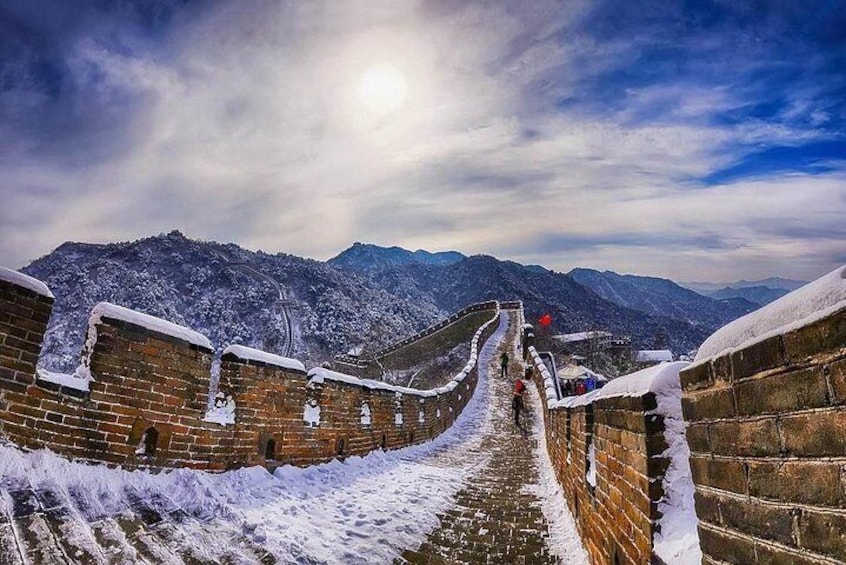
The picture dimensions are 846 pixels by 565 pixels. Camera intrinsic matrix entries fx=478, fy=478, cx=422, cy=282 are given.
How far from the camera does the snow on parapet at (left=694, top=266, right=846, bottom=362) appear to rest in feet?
3.31

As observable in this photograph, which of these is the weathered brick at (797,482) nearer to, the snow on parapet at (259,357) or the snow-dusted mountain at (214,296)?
the snow on parapet at (259,357)

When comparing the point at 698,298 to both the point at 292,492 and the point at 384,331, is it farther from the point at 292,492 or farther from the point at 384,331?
the point at 292,492

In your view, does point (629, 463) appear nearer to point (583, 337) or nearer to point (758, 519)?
point (758, 519)

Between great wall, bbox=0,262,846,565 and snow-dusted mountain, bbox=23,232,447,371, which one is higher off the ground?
snow-dusted mountain, bbox=23,232,447,371

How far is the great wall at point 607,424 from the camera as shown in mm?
1047

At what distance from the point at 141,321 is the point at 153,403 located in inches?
26.8

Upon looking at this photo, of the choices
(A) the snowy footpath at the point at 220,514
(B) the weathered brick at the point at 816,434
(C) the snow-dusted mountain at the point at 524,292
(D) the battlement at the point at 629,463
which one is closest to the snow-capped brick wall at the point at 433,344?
(A) the snowy footpath at the point at 220,514

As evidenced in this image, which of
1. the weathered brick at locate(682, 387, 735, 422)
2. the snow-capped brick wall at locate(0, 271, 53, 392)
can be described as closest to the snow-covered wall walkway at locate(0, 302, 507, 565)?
the snow-capped brick wall at locate(0, 271, 53, 392)

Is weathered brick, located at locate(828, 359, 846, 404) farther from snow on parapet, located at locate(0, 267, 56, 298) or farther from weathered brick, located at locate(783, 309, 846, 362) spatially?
snow on parapet, located at locate(0, 267, 56, 298)

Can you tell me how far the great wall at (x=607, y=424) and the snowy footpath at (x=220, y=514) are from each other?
227 mm

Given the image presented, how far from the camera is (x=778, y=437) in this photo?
1.16 m

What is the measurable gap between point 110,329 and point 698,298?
205 metres

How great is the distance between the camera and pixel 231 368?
4789 millimetres

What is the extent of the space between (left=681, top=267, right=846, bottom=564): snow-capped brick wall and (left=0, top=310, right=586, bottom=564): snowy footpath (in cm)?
283
